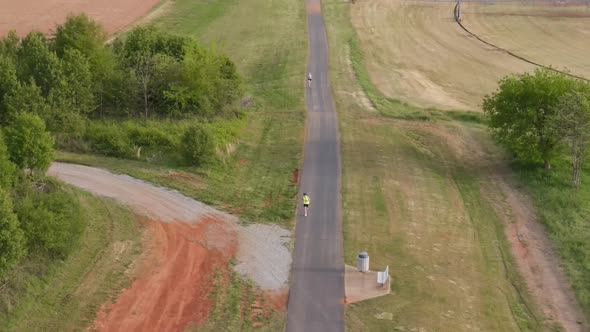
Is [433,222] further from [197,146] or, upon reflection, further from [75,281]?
[75,281]

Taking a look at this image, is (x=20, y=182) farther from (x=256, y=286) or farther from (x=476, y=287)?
(x=476, y=287)

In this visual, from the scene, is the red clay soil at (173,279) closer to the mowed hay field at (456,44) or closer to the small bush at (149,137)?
the small bush at (149,137)

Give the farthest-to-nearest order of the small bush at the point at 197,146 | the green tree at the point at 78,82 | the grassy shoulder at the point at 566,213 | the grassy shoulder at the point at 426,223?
the green tree at the point at 78,82
the small bush at the point at 197,146
the grassy shoulder at the point at 566,213
the grassy shoulder at the point at 426,223

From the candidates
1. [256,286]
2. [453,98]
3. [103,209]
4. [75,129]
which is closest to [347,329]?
[256,286]

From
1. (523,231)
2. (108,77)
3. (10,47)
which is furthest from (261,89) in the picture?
(523,231)

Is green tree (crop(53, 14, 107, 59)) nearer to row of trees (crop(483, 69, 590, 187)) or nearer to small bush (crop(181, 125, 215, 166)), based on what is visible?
small bush (crop(181, 125, 215, 166))

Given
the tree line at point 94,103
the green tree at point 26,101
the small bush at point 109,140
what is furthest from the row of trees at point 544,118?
the green tree at point 26,101
